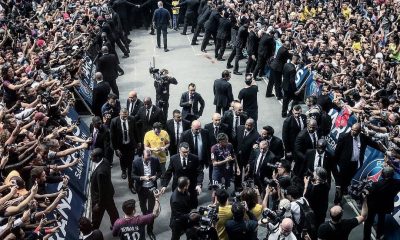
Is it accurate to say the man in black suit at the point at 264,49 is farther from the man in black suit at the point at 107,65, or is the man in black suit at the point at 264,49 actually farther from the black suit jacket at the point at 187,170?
the black suit jacket at the point at 187,170

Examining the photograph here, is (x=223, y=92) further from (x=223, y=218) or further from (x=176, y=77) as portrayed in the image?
(x=223, y=218)

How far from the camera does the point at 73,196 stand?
31.5 feet

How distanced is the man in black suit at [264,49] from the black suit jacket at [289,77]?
2.39 m

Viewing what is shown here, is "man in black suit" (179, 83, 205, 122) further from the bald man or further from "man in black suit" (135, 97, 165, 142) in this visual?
the bald man

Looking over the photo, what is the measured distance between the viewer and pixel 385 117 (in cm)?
1018

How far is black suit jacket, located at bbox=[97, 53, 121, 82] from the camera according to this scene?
14.7 meters

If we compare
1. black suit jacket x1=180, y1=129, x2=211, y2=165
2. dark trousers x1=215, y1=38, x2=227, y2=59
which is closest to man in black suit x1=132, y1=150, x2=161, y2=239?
black suit jacket x1=180, y1=129, x2=211, y2=165

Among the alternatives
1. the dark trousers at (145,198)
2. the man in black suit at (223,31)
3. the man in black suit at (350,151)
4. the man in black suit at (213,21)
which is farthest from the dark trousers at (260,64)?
the dark trousers at (145,198)

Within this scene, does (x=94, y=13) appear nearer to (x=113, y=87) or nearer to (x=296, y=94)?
(x=113, y=87)

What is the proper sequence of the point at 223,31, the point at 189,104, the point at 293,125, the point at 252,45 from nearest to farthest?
1. the point at 293,125
2. the point at 189,104
3. the point at 252,45
4. the point at 223,31

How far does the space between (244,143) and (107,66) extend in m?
6.16

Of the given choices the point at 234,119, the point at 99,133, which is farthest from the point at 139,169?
the point at 234,119

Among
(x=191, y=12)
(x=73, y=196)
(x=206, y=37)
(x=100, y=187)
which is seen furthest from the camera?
(x=191, y=12)

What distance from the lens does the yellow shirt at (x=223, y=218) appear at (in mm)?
7609
